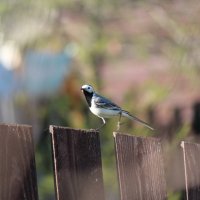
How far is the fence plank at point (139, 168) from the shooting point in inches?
100

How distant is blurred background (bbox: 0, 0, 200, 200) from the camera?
10.1m

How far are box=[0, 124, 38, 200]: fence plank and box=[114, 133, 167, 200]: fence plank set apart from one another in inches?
16.1

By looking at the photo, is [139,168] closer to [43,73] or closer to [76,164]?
[76,164]

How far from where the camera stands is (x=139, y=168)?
8.69ft

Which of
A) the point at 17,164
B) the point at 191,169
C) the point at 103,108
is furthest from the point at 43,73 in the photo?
the point at 17,164

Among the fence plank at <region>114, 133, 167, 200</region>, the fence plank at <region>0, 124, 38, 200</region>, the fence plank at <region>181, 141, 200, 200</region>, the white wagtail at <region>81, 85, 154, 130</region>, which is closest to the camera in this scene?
the fence plank at <region>0, 124, 38, 200</region>

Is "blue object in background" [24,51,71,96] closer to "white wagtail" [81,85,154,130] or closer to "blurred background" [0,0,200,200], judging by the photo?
"blurred background" [0,0,200,200]

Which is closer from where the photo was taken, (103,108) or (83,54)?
(103,108)

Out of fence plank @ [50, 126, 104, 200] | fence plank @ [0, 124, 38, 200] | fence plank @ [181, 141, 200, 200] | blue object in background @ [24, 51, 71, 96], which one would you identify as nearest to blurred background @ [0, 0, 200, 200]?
blue object in background @ [24, 51, 71, 96]

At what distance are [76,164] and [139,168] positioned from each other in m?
0.36

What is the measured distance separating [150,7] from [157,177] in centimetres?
867

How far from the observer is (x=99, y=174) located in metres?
2.45

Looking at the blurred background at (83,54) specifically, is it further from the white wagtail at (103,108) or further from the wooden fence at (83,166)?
the wooden fence at (83,166)

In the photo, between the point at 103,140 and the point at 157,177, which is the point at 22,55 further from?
the point at 157,177
